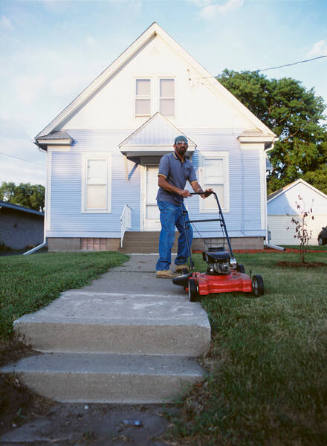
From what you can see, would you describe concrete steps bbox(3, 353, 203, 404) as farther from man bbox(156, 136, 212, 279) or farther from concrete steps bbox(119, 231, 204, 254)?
concrete steps bbox(119, 231, 204, 254)

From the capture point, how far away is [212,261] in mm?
3293

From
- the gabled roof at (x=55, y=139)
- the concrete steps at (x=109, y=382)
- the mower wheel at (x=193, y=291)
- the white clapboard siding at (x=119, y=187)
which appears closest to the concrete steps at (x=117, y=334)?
the concrete steps at (x=109, y=382)

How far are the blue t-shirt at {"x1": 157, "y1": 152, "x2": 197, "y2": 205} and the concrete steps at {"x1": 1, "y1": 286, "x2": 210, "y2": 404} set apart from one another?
1870 mm

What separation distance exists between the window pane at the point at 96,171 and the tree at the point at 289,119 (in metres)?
21.2

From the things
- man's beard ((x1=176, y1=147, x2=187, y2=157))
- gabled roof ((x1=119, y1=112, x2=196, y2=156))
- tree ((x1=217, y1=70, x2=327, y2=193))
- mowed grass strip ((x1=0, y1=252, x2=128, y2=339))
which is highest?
tree ((x1=217, y1=70, x2=327, y2=193))

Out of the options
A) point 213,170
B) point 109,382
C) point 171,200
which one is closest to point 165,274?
point 171,200

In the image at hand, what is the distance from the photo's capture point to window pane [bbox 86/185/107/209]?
36.5 ft

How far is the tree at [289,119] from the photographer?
28453 mm

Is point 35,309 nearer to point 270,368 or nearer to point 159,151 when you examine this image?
point 270,368

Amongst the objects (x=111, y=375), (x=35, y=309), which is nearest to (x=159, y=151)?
(x=35, y=309)

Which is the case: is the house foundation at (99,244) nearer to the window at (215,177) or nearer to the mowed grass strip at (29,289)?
the window at (215,177)

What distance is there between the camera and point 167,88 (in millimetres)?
11320

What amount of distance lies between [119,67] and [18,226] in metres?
13.3


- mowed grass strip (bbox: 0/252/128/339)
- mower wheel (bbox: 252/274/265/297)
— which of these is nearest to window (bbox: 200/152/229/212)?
mowed grass strip (bbox: 0/252/128/339)
